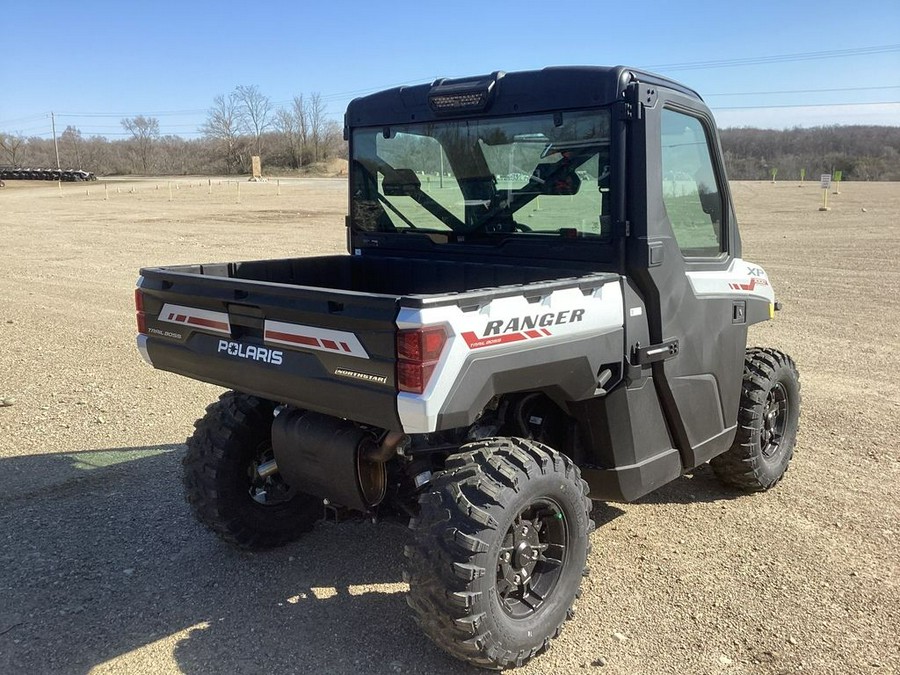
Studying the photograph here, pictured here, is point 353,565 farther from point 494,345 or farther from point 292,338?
point 494,345

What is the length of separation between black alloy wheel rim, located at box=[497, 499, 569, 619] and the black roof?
1.79 m

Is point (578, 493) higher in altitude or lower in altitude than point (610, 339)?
lower

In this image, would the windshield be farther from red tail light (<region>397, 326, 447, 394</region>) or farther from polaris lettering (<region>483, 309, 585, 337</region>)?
red tail light (<region>397, 326, 447, 394</region>)

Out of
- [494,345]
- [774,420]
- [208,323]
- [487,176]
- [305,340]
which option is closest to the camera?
[494,345]

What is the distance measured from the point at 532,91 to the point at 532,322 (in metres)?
1.29

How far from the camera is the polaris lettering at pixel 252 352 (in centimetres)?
306

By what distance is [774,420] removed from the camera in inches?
190

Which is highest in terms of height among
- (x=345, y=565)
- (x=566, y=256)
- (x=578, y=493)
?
(x=566, y=256)

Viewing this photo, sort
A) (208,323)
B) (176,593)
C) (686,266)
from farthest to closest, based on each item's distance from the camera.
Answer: (686,266) → (176,593) → (208,323)

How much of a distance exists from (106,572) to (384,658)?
156 cm

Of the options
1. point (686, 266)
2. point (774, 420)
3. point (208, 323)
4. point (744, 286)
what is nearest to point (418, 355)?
point (208, 323)

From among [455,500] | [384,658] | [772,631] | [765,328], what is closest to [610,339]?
[455,500]

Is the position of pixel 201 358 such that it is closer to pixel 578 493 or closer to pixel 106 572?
pixel 106 572

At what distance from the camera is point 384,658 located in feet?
10.1
